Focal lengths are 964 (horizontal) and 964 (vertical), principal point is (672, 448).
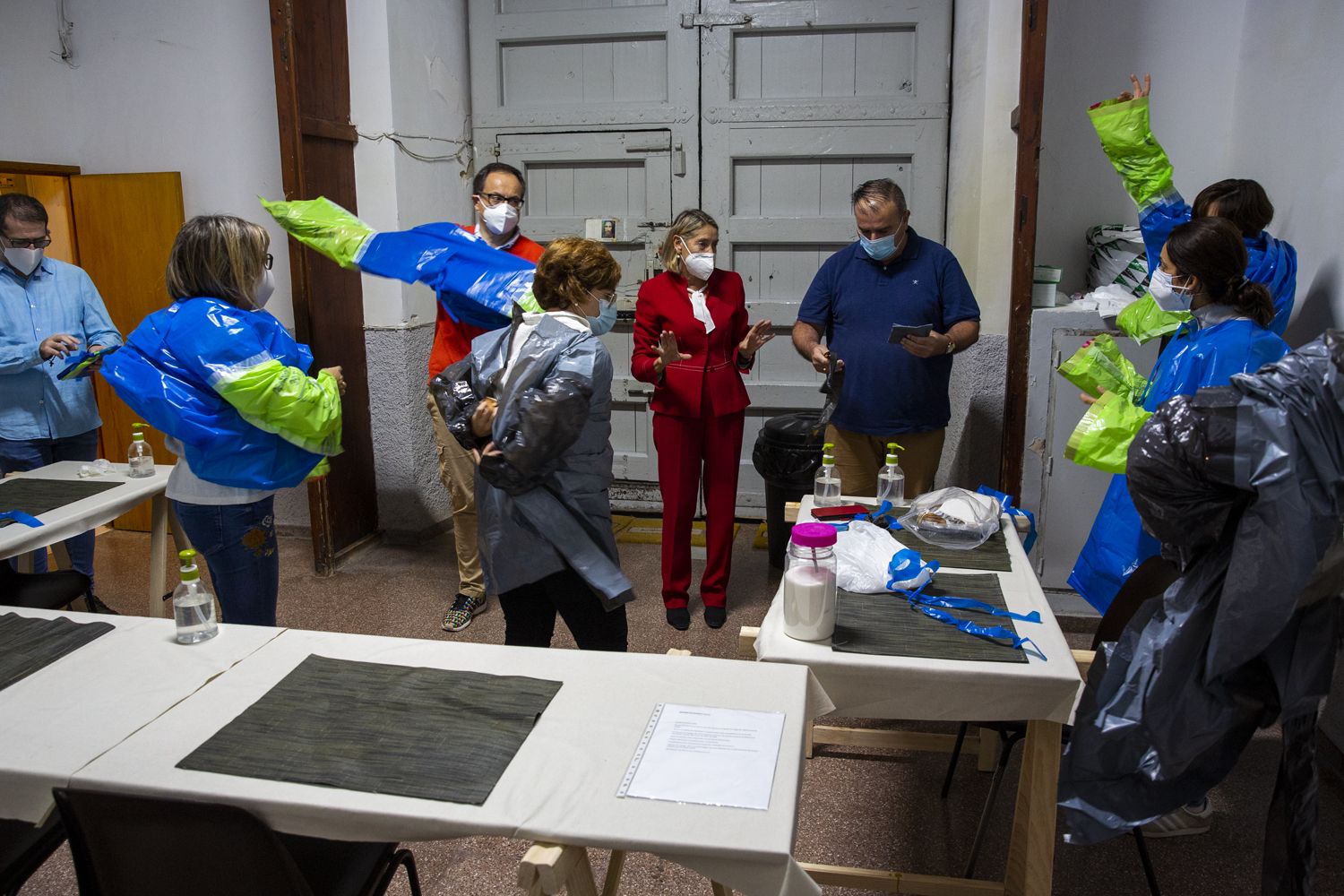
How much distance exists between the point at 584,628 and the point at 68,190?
3.77m

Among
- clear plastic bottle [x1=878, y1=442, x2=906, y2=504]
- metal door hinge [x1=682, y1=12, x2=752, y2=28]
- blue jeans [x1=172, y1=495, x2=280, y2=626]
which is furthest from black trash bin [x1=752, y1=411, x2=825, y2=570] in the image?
blue jeans [x1=172, y1=495, x2=280, y2=626]

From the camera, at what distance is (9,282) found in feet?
11.1

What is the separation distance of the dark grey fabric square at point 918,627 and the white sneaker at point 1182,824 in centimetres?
83

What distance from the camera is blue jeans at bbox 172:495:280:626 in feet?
8.10

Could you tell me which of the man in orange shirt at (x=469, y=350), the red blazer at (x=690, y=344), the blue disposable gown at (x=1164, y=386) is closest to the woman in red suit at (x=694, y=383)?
the red blazer at (x=690, y=344)

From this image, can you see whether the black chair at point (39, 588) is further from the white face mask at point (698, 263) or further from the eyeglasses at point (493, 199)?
the white face mask at point (698, 263)

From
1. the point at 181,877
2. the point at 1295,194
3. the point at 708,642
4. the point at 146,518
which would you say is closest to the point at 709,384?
the point at 708,642

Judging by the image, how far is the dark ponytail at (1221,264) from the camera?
229 centimetres

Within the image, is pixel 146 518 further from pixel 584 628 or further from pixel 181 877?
pixel 181 877

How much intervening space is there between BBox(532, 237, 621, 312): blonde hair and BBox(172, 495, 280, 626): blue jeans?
37.3 inches

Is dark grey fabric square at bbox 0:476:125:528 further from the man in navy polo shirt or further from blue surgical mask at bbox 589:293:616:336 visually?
the man in navy polo shirt

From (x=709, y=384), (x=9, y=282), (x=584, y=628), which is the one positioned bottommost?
(x=584, y=628)

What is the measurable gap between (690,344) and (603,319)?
977 mm

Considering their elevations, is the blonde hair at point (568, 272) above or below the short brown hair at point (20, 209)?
below
